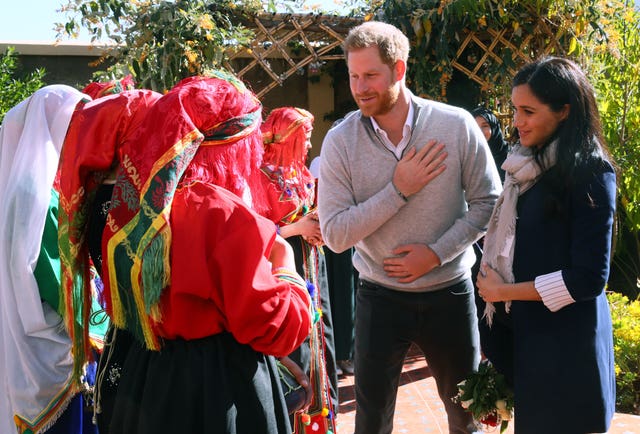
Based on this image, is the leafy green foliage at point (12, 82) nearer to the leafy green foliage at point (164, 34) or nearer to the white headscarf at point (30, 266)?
the leafy green foliage at point (164, 34)

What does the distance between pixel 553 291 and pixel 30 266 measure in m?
1.95

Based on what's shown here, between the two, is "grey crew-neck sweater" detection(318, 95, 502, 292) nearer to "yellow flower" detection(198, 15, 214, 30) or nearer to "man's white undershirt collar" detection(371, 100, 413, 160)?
"man's white undershirt collar" detection(371, 100, 413, 160)

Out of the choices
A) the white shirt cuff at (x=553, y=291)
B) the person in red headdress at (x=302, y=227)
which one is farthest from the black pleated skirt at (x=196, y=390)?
the person in red headdress at (x=302, y=227)

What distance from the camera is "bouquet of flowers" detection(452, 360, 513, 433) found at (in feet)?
9.12

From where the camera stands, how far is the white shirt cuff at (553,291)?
239 cm

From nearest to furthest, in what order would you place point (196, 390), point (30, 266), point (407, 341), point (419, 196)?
point (196, 390) < point (30, 266) < point (419, 196) < point (407, 341)

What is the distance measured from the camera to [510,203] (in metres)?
2.64

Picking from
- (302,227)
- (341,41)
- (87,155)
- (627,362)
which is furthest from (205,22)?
Answer: (627,362)

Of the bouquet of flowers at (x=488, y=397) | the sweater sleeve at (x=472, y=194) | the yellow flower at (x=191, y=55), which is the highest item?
the yellow flower at (x=191, y=55)

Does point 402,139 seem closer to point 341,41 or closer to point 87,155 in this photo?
point 87,155

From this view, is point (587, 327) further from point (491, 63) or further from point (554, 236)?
point (491, 63)

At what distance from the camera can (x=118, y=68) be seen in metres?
5.29

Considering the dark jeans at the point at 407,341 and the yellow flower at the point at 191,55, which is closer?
the dark jeans at the point at 407,341

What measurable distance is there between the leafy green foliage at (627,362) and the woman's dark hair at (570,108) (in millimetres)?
2718
